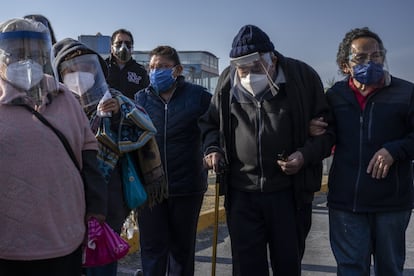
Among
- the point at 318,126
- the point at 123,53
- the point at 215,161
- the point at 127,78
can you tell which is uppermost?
the point at 123,53

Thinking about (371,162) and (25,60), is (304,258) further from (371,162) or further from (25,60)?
(25,60)

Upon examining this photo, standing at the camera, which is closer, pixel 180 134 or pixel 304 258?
pixel 180 134

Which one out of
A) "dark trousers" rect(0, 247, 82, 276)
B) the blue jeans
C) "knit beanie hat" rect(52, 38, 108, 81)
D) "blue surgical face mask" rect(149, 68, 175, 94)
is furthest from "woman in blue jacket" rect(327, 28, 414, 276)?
"dark trousers" rect(0, 247, 82, 276)

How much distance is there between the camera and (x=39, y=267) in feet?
7.23

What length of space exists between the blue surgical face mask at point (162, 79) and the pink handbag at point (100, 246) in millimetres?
1435

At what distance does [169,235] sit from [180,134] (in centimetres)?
79

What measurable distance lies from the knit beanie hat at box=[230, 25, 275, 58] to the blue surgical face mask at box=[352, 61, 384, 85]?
0.58 meters

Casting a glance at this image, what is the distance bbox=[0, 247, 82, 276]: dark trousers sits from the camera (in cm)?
218

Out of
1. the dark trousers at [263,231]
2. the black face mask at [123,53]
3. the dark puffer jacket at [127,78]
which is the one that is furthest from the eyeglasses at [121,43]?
the dark trousers at [263,231]

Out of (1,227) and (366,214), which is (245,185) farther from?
(1,227)

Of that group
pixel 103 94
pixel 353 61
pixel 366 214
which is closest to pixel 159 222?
pixel 103 94

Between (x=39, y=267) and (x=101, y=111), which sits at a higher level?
(x=101, y=111)

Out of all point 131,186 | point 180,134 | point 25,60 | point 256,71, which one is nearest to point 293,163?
point 256,71

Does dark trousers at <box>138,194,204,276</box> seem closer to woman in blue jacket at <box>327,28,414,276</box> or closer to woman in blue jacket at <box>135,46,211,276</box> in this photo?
woman in blue jacket at <box>135,46,211,276</box>
